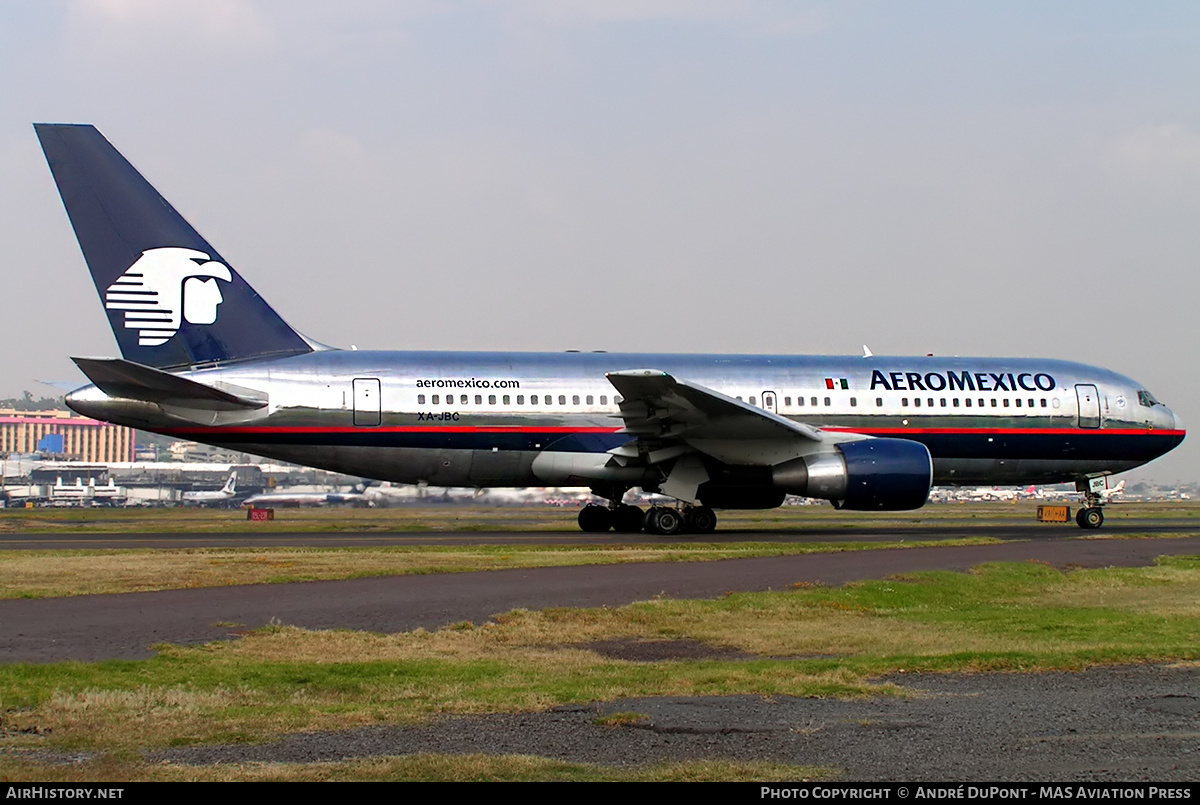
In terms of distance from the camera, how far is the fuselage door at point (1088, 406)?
103ft

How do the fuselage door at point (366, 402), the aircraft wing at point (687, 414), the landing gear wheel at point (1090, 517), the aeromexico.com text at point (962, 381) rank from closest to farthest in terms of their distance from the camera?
the aircraft wing at point (687, 414), the fuselage door at point (366, 402), the aeromexico.com text at point (962, 381), the landing gear wheel at point (1090, 517)

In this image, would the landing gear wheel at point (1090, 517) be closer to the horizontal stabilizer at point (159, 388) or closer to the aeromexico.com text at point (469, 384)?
the aeromexico.com text at point (469, 384)

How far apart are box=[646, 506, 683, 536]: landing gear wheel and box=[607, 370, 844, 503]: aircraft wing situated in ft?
2.20

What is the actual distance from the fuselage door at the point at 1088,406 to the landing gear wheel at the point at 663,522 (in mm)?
10944

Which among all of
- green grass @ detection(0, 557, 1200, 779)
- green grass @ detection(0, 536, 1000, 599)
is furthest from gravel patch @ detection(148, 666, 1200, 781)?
green grass @ detection(0, 536, 1000, 599)

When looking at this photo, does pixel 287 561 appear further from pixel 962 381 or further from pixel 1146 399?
pixel 1146 399

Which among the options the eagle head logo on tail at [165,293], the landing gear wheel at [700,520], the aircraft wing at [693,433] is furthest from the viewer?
the landing gear wheel at [700,520]

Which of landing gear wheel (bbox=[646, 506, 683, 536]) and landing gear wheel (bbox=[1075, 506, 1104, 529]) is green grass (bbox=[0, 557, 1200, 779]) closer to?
landing gear wheel (bbox=[646, 506, 683, 536])

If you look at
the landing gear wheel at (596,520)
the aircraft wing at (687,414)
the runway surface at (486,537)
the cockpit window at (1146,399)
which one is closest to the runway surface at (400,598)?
the aircraft wing at (687,414)

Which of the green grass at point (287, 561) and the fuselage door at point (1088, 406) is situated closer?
the green grass at point (287, 561)

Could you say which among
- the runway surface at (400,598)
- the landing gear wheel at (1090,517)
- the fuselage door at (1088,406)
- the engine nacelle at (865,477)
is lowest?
the runway surface at (400,598)

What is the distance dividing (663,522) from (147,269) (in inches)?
486
